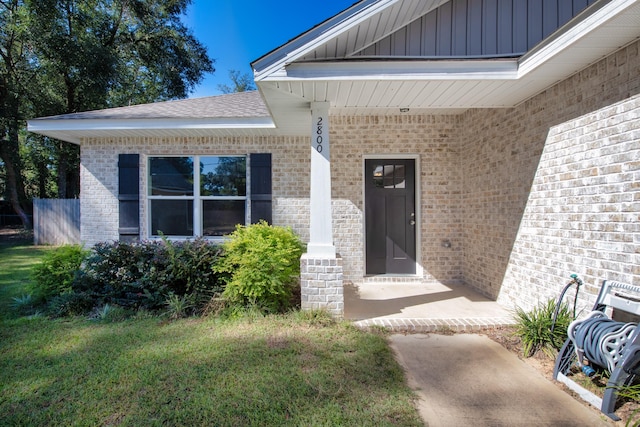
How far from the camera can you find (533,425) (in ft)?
7.02

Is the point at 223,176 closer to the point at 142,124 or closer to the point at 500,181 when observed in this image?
the point at 142,124

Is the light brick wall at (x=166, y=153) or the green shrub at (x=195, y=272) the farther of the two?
the light brick wall at (x=166, y=153)

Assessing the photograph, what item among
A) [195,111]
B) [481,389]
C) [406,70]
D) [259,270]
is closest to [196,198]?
[195,111]

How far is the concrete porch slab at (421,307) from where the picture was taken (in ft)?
12.2

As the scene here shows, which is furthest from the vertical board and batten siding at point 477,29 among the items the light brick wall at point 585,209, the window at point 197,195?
the window at point 197,195

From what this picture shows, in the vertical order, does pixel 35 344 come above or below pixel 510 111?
below

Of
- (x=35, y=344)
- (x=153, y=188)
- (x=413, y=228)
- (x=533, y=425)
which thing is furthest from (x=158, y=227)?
(x=533, y=425)

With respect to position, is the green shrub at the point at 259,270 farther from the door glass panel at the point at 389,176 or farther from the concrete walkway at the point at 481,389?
the door glass panel at the point at 389,176

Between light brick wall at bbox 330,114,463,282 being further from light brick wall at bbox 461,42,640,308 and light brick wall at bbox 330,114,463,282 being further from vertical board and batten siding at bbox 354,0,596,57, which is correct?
vertical board and batten siding at bbox 354,0,596,57

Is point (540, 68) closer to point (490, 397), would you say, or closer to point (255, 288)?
point (490, 397)

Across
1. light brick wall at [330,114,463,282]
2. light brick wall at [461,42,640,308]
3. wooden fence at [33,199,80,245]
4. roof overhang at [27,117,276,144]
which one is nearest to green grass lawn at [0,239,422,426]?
light brick wall at [461,42,640,308]

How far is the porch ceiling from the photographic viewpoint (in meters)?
2.59

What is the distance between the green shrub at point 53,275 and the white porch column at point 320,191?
3.52 meters

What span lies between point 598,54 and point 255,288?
4.25 metres
